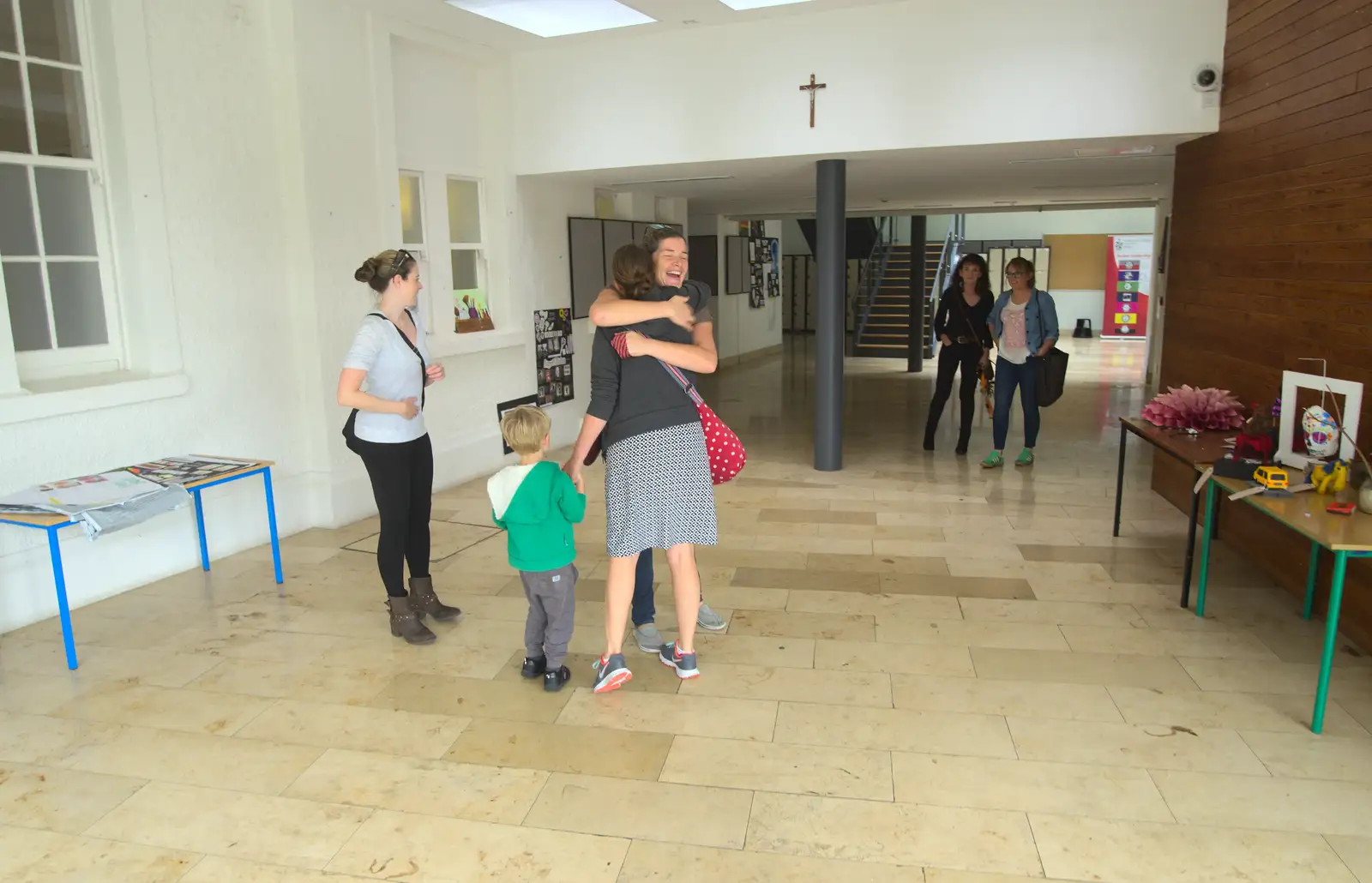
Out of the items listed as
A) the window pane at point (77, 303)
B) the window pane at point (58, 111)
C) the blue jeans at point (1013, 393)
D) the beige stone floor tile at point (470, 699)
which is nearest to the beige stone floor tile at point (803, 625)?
the beige stone floor tile at point (470, 699)

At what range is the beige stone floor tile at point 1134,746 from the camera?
2.85 metres

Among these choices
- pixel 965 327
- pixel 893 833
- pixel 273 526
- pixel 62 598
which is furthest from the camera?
pixel 965 327

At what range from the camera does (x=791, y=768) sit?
112 inches

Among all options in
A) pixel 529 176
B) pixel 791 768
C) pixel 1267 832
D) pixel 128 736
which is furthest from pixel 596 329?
pixel 529 176

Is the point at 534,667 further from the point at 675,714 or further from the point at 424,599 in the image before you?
the point at 424,599

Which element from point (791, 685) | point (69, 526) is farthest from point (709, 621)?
point (69, 526)

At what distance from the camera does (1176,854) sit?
7.89 ft

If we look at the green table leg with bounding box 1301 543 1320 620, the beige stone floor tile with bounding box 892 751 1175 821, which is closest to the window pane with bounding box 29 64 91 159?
the beige stone floor tile with bounding box 892 751 1175 821

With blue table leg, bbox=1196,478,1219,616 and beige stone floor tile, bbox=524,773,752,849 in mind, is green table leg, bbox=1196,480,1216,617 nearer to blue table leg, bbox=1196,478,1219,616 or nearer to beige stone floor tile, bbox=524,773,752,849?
blue table leg, bbox=1196,478,1219,616

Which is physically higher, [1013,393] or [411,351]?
[411,351]

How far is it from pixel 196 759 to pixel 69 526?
1822 millimetres

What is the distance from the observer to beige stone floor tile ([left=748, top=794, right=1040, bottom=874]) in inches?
94.9

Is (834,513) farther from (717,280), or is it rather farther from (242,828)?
(717,280)

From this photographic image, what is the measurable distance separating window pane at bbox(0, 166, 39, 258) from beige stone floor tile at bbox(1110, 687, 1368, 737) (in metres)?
5.01
